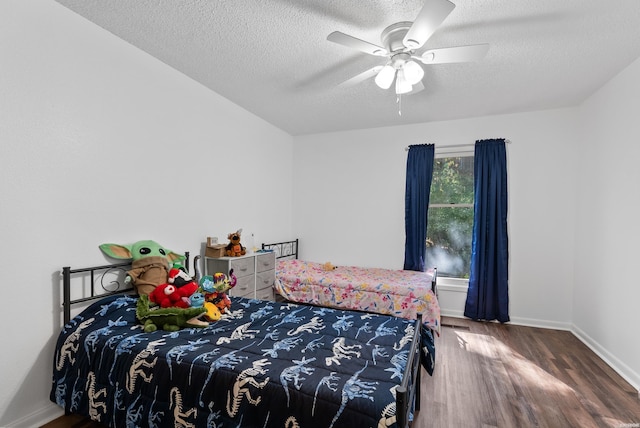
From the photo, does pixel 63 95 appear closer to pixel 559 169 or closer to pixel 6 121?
pixel 6 121

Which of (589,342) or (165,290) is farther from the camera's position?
(589,342)

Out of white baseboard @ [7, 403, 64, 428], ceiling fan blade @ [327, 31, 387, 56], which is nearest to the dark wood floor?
white baseboard @ [7, 403, 64, 428]

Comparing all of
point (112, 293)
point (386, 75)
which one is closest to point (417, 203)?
point (386, 75)

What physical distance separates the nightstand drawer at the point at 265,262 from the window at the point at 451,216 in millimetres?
2216

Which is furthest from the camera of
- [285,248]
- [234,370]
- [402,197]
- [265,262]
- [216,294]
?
[285,248]

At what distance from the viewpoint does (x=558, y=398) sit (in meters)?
2.22

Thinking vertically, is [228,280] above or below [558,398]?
Result: above

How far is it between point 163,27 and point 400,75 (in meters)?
1.78

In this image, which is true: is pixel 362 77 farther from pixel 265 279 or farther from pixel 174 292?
pixel 265 279

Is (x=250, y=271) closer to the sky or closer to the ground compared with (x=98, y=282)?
closer to the ground

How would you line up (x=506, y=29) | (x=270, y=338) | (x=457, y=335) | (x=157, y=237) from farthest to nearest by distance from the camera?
(x=457, y=335), (x=157, y=237), (x=506, y=29), (x=270, y=338)

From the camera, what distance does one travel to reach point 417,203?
4.16 m

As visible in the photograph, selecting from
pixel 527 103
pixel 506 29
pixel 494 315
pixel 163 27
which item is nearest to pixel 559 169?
pixel 527 103

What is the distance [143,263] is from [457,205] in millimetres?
3807
